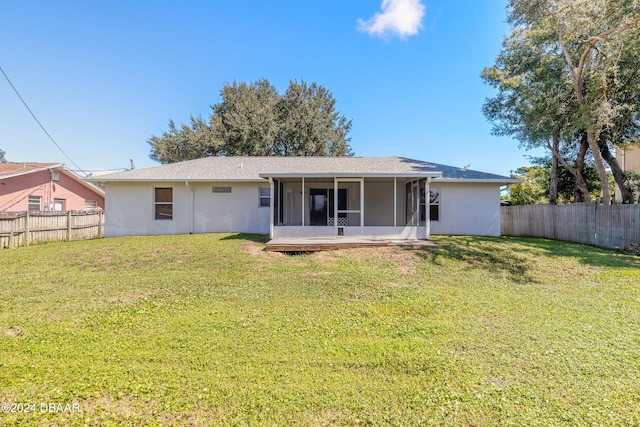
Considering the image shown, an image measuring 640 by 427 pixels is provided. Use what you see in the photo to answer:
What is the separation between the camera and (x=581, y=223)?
37.5 ft

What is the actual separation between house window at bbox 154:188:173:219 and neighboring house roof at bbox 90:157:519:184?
26.7 inches

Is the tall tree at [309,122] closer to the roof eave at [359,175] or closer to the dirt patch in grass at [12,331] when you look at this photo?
the roof eave at [359,175]

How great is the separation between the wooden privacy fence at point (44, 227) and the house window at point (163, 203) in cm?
403

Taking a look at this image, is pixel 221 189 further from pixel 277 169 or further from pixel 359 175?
pixel 359 175

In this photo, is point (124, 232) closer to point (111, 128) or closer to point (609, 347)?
point (111, 128)

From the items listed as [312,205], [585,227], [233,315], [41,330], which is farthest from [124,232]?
[585,227]

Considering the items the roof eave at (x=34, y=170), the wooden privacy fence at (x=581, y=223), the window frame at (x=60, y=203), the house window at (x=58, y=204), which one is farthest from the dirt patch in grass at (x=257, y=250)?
the house window at (x=58, y=204)

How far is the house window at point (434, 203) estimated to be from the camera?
505 inches

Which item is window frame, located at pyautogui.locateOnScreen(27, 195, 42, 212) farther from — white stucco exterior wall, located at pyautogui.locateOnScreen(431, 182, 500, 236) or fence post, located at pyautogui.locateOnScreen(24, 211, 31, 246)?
white stucco exterior wall, located at pyautogui.locateOnScreen(431, 182, 500, 236)

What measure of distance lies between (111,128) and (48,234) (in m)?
9.73

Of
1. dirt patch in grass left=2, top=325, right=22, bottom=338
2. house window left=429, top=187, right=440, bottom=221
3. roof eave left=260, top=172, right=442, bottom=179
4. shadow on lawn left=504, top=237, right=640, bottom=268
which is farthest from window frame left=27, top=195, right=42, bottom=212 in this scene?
shadow on lawn left=504, top=237, right=640, bottom=268

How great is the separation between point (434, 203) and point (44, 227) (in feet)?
53.1

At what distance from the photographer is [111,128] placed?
19000 millimetres

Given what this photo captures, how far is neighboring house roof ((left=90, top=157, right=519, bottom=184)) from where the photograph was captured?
12.3 metres
